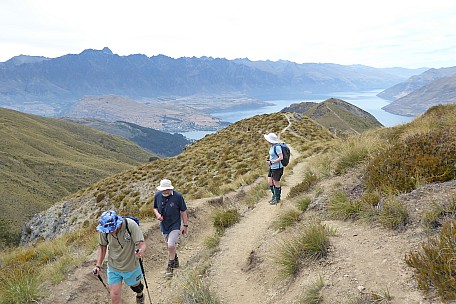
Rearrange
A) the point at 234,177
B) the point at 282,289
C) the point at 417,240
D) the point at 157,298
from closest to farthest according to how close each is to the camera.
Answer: the point at 417,240, the point at 282,289, the point at 157,298, the point at 234,177

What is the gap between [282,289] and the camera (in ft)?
19.3

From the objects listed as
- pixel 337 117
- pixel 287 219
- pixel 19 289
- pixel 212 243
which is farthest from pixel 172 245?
pixel 337 117

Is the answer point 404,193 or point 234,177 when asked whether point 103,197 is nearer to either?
point 234,177

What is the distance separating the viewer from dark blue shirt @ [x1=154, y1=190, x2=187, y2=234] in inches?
325

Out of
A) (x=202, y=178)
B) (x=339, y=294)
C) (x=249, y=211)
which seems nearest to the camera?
(x=339, y=294)

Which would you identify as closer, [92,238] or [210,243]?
[210,243]

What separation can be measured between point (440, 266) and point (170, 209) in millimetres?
5954

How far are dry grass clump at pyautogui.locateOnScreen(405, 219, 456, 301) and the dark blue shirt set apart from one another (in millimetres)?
5392

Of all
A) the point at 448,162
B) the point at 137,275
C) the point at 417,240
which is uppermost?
the point at 448,162

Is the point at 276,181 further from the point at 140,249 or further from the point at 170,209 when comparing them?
the point at 140,249

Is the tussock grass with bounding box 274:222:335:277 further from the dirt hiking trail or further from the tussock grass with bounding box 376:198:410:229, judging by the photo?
the tussock grass with bounding box 376:198:410:229

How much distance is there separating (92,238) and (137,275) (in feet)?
17.3

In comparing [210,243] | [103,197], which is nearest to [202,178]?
[103,197]

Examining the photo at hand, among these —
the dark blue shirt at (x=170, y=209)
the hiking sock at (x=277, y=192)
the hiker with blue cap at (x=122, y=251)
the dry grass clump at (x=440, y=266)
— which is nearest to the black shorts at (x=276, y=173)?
the hiking sock at (x=277, y=192)
